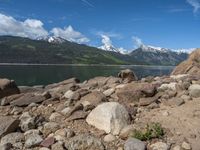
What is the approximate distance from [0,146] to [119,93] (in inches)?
240

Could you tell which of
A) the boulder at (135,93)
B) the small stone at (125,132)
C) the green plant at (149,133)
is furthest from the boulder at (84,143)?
the boulder at (135,93)

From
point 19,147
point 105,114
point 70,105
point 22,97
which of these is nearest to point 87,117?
point 105,114

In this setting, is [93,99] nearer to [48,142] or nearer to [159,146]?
[48,142]

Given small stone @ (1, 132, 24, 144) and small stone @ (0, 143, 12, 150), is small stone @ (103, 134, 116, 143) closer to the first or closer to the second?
small stone @ (1, 132, 24, 144)

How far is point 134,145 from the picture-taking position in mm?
10422

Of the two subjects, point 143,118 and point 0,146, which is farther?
point 143,118

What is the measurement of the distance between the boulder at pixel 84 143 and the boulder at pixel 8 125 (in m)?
2.31

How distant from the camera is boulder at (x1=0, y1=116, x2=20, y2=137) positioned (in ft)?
37.8

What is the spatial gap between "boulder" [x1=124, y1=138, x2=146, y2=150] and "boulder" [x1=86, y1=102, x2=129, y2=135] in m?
1.01

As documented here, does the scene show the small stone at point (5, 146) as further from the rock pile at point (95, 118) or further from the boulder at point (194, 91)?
the boulder at point (194, 91)

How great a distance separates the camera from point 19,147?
10781 millimetres

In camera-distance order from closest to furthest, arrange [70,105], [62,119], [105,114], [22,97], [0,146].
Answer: [0,146] → [105,114] → [62,119] → [70,105] → [22,97]

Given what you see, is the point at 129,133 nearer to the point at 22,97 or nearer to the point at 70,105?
the point at 70,105

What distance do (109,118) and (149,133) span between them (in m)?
1.55
